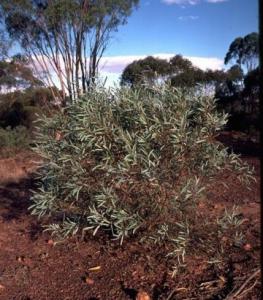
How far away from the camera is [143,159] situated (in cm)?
398

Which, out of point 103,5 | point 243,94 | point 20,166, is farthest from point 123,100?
point 103,5

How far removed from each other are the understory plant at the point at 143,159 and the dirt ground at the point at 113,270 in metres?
0.21

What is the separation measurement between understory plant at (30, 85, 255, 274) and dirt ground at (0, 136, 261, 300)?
8.4 inches

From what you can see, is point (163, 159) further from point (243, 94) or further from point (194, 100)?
point (243, 94)

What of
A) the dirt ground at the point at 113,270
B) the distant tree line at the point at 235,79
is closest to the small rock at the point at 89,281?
the dirt ground at the point at 113,270

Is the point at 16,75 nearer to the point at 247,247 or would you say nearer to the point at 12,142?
the point at 12,142

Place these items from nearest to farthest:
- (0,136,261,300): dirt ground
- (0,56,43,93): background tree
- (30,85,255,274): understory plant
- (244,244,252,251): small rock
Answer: (0,136,261,300): dirt ground → (30,85,255,274): understory plant → (244,244,252,251): small rock → (0,56,43,93): background tree

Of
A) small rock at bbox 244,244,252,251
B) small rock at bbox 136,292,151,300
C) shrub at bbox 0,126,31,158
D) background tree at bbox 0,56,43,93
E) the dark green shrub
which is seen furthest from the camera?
background tree at bbox 0,56,43,93

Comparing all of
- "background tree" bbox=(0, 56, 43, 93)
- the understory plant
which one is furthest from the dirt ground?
"background tree" bbox=(0, 56, 43, 93)

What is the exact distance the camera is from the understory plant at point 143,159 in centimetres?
410

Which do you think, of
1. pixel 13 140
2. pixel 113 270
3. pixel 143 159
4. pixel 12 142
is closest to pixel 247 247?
pixel 113 270

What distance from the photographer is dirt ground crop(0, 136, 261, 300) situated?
12.9 feet

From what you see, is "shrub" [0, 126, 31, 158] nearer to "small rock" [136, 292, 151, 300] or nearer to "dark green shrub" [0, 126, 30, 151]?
"dark green shrub" [0, 126, 30, 151]

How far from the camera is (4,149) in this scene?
538 inches
